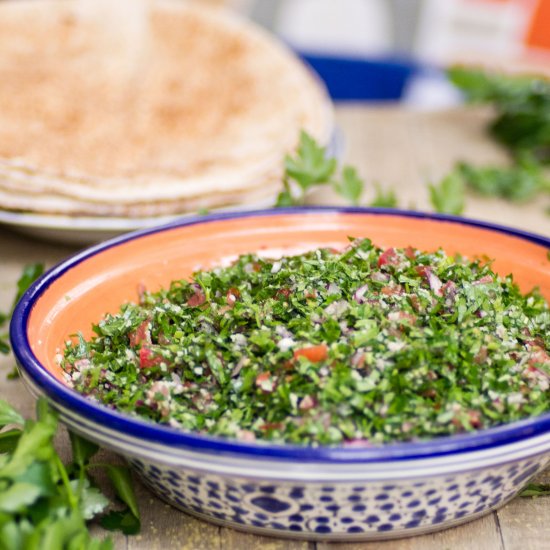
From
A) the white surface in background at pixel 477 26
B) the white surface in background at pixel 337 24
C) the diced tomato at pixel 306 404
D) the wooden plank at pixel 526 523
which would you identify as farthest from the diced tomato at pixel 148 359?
the white surface in background at pixel 477 26

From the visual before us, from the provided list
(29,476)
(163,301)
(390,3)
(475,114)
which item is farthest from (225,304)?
(390,3)

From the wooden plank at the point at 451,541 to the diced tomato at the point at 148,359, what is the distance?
36 cm

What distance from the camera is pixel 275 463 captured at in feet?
3.22

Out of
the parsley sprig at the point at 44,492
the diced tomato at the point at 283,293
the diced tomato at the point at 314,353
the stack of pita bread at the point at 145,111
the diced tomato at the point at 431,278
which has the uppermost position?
the diced tomato at the point at 431,278

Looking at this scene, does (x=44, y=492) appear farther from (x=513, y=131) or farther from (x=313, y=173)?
(x=513, y=131)

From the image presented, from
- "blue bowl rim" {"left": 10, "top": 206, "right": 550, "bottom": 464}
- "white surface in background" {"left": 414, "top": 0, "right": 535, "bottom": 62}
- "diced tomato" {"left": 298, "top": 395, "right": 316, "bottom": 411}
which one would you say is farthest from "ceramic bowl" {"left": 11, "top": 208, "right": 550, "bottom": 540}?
"white surface in background" {"left": 414, "top": 0, "right": 535, "bottom": 62}

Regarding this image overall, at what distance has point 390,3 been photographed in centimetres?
545

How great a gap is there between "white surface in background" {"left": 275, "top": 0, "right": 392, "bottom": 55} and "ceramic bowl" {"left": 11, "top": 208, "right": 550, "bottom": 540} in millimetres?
4020

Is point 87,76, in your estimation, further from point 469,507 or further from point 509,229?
point 469,507

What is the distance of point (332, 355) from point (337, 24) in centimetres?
447

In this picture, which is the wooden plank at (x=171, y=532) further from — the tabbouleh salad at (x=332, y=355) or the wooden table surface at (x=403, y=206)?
the tabbouleh salad at (x=332, y=355)

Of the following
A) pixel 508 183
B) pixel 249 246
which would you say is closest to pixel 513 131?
pixel 508 183

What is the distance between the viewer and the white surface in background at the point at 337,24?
525 centimetres

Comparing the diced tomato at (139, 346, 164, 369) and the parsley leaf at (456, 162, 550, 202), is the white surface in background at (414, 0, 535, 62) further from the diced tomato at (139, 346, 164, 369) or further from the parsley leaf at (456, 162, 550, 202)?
the diced tomato at (139, 346, 164, 369)
